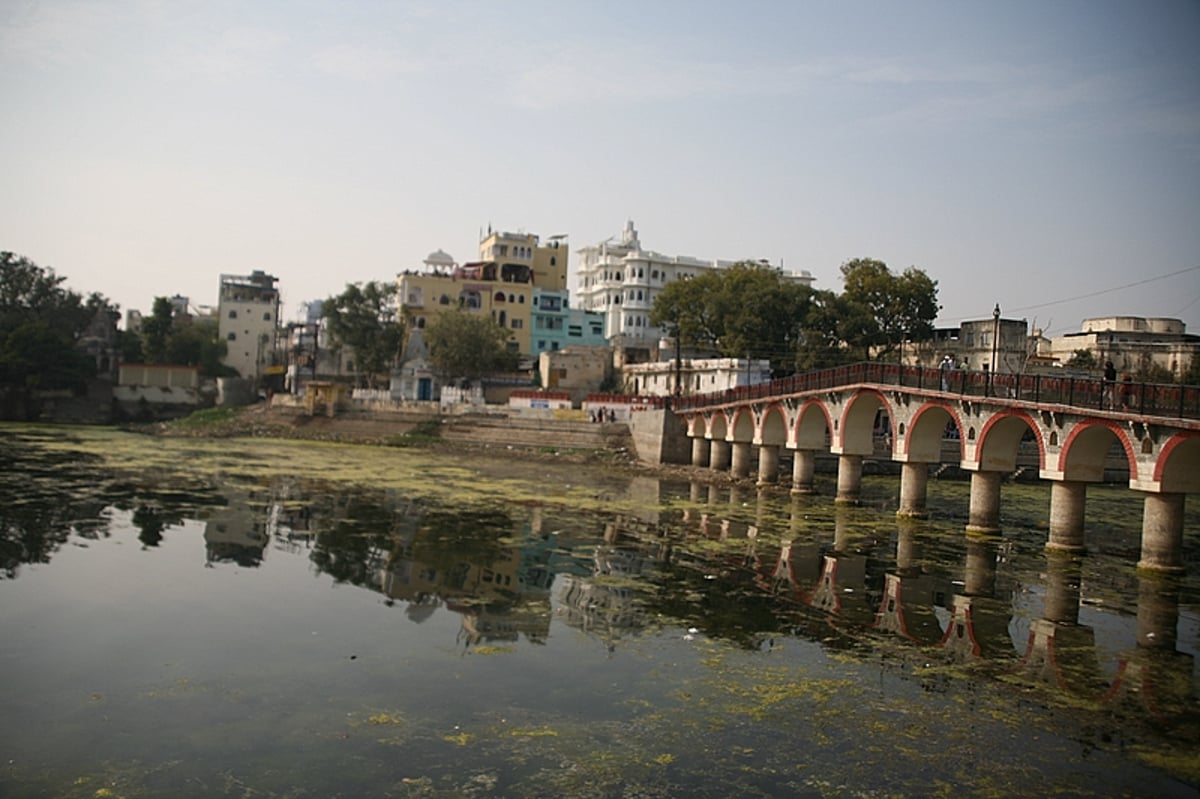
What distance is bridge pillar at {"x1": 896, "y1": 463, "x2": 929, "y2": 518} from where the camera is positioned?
3538 centimetres

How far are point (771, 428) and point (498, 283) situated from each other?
149 ft

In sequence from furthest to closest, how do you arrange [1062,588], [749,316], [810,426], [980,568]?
[749,316], [810,426], [980,568], [1062,588]

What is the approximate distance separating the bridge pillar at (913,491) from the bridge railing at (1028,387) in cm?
301

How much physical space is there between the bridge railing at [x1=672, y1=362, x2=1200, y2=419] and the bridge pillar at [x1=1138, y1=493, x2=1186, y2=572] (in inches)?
90.0

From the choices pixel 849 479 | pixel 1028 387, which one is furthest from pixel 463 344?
pixel 1028 387

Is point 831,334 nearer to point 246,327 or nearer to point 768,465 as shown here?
point 768,465

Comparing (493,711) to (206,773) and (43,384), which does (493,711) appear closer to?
(206,773)

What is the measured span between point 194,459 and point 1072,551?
1537 inches

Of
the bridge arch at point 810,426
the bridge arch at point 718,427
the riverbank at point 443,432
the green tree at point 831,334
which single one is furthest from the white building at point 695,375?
the bridge arch at point 810,426

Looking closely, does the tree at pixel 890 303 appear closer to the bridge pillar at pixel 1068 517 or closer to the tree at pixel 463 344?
the tree at pixel 463 344

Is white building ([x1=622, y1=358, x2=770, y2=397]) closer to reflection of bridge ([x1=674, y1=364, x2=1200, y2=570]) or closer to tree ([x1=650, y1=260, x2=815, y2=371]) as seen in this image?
tree ([x1=650, y1=260, x2=815, y2=371])

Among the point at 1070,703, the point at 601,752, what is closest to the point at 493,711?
the point at 601,752

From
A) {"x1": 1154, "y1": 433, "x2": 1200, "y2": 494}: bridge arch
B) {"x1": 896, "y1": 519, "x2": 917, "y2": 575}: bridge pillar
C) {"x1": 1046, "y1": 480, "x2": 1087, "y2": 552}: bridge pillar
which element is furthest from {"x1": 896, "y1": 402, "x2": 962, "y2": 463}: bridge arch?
{"x1": 1154, "y1": 433, "x2": 1200, "y2": 494}: bridge arch

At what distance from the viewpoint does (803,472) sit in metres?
44.1
